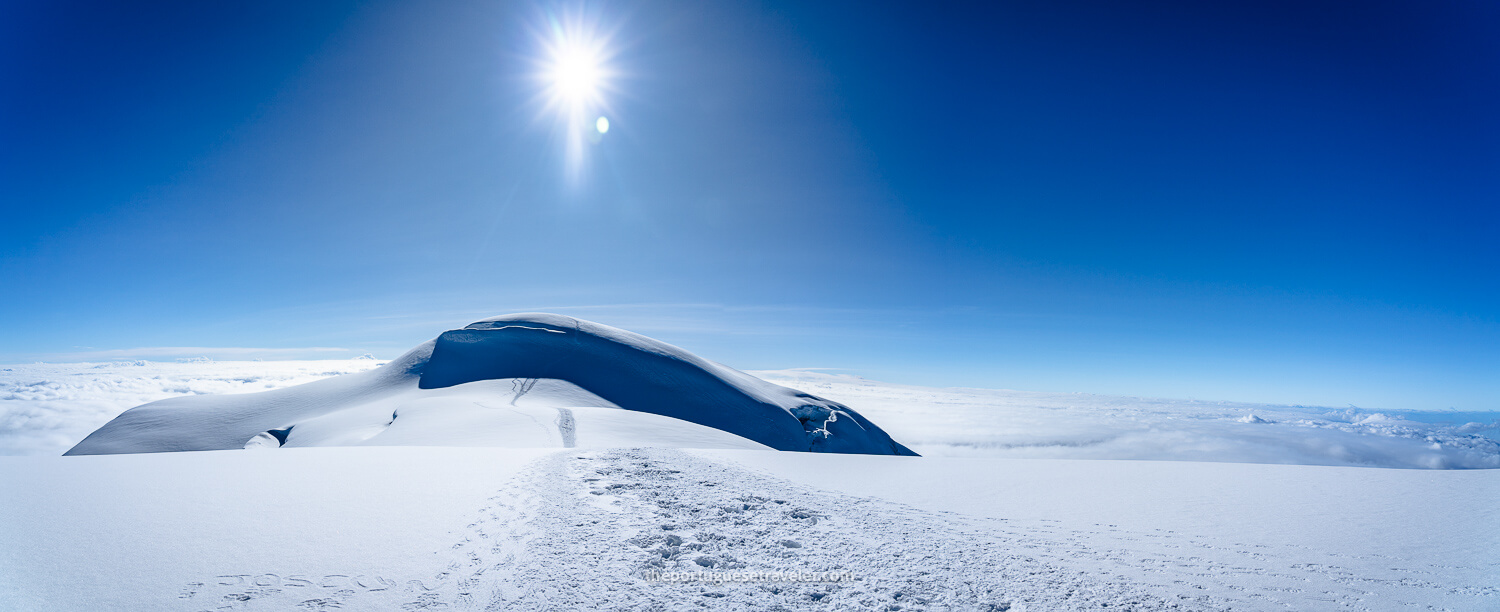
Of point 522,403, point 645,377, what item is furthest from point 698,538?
point 645,377

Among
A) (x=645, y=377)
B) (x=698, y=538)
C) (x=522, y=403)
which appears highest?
(x=645, y=377)

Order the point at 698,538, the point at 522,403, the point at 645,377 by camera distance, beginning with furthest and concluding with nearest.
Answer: the point at 645,377
the point at 522,403
the point at 698,538

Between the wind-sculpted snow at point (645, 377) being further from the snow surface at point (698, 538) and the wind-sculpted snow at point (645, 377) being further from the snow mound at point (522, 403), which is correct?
the snow surface at point (698, 538)

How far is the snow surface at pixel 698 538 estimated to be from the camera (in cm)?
332

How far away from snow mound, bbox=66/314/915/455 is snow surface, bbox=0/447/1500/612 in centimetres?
680

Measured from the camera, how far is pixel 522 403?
1945 cm

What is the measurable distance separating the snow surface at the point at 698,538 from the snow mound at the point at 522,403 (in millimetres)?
6805

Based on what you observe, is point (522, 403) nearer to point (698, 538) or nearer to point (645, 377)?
point (645, 377)

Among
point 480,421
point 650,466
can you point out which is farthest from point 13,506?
point 480,421

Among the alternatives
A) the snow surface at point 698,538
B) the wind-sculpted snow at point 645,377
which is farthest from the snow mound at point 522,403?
the snow surface at point 698,538

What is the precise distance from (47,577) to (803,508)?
16.9ft

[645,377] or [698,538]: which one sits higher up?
[645,377]

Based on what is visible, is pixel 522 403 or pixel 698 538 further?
pixel 522 403

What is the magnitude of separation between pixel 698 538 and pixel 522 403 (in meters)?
17.2
